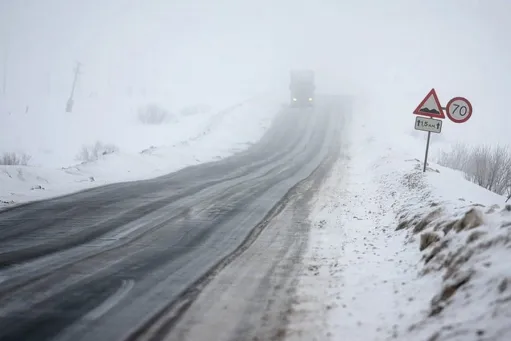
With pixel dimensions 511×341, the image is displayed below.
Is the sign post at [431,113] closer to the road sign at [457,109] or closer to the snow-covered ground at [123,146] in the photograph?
the road sign at [457,109]

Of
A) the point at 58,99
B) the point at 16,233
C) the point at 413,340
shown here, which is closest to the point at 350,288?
the point at 413,340

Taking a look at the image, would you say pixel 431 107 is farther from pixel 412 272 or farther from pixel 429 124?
pixel 412 272

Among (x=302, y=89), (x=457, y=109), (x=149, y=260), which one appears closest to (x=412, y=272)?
(x=149, y=260)

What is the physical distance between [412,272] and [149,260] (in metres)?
4.20

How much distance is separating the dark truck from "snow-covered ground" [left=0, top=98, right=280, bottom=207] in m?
2.36

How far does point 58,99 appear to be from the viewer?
68312 millimetres

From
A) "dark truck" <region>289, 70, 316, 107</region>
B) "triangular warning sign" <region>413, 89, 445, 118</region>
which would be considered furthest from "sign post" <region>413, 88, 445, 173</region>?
"dark truck" <region>289, 70, 316, 107</region>

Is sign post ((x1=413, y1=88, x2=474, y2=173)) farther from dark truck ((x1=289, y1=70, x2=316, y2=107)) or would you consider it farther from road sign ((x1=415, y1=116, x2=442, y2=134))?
dark truck ((x1=289, y1=70, x2=316, y2=107))

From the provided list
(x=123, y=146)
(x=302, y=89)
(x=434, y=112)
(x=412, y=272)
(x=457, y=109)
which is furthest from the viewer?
(x=302, y=89)

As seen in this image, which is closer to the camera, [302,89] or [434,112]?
[434,112]

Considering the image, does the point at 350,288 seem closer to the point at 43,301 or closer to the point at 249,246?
the point at 249,246

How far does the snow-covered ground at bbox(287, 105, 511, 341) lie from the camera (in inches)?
157

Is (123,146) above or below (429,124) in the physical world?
below

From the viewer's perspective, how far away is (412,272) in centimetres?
575
